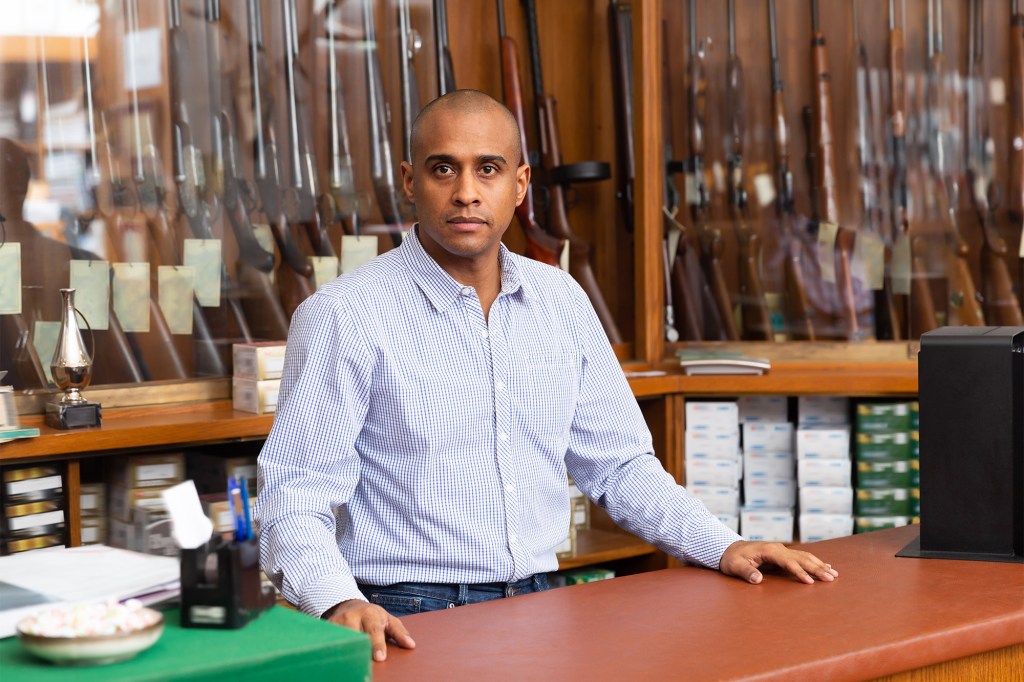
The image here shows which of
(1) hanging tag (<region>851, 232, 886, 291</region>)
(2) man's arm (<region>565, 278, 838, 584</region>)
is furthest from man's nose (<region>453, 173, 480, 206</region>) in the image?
(1) hanging tag (<region>851, 232, 886, 291</region>)

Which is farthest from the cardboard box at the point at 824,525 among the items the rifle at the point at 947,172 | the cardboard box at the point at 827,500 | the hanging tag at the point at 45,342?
the hanging tag at the point at 45,342

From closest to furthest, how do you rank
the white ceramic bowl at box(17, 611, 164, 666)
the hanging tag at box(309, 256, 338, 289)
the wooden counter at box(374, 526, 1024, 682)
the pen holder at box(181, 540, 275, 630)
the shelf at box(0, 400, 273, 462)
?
the white ceramic bowl at box(17, 611, 164, 666), the pen holder at box(181, 540, 275, 630), the wooden counter at box(374, 526, 1024, 682), the shelf at box(0, 400, 273, 462), the hanging tag at box(309, 256, 338, 289)

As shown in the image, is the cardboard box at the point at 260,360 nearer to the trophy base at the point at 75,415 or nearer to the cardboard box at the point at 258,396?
the cardboard box at the point at 258,396

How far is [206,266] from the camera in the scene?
9.28 feet

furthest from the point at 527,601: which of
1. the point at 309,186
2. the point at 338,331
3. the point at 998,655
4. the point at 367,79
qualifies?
the point at 367,79

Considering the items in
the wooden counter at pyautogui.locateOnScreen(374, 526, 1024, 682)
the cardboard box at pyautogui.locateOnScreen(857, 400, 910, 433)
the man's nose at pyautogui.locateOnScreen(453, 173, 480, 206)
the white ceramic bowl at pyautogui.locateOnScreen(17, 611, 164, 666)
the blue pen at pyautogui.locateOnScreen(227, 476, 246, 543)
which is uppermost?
the man's nose at pyautogui.locateOnScreen(453, 173, 480, 206)

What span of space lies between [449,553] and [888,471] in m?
1.71

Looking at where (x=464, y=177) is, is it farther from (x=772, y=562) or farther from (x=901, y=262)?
(x=901, y=262)

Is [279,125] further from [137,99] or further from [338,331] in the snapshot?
[338,331]

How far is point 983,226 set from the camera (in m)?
3.39

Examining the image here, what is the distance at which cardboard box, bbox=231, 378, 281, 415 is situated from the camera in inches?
101

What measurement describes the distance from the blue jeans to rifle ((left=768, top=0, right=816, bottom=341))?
1.87 meters

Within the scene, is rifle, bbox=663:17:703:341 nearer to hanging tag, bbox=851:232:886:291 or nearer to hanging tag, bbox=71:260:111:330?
hanging tag, bbox=851:232:886:291

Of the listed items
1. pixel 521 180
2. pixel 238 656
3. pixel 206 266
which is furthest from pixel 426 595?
pixel 206 266
